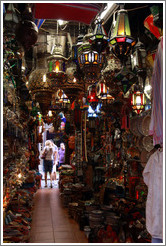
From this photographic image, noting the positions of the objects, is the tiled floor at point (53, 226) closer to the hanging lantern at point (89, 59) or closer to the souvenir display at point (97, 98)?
the souvenir display at point (97, 98)

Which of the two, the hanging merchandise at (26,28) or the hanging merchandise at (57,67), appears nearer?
the hanging merchandise at (26,28)

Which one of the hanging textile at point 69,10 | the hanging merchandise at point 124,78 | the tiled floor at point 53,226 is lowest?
the tiled floor at point 53,226

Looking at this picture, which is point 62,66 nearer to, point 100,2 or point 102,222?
point 100,2

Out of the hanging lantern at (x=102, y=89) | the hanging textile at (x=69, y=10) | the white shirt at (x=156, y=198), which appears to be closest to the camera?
the white shirt at (x=156, y=198)

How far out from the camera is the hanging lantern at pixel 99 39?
2.39m

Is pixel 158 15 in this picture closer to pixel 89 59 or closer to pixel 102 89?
pixel 89 59

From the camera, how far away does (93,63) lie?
109 inches

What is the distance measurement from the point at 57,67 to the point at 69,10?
5.58ft

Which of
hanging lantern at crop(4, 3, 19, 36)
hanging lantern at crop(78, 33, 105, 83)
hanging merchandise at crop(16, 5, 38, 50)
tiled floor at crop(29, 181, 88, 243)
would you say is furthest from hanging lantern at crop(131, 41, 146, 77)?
tiled floor at crop(29, 181, 88, 243)

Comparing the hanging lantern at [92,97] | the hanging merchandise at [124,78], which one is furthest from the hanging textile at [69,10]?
the hanging lantern at [92,97]

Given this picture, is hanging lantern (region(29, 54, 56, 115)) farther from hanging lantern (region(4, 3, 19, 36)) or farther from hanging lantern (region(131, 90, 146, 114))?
hanging lantern (region(4, 3, 19, 36))

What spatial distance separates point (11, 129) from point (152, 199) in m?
1.76

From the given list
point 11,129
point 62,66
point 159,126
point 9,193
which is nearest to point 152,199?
point 159,126

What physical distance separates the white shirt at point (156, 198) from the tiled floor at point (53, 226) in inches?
96.0
